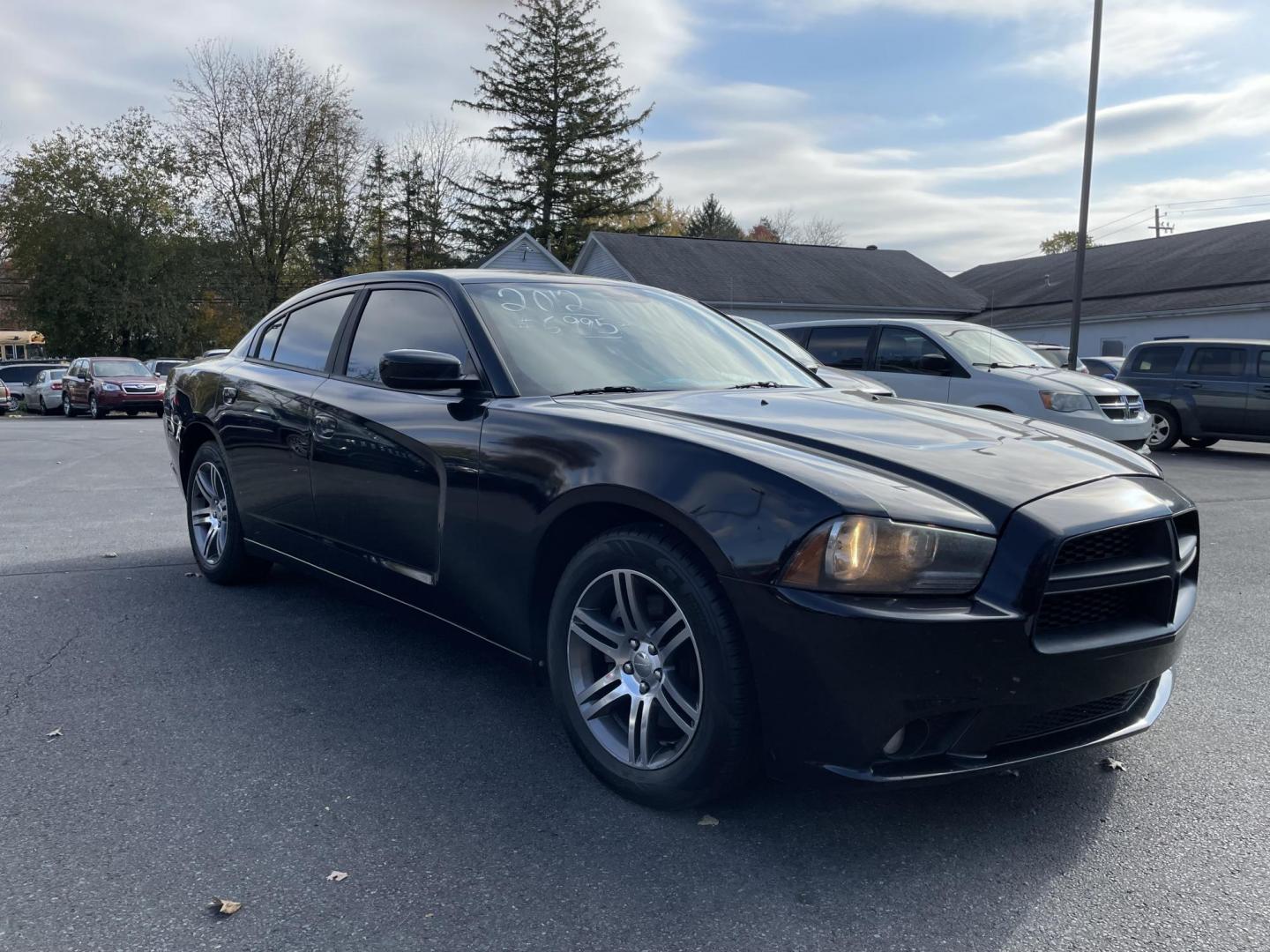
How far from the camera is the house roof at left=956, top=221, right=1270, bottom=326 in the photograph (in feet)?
109

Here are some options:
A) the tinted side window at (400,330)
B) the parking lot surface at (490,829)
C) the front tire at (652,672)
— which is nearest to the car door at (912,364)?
the parking lot surface at (490,829)

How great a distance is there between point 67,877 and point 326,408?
84.8 inches

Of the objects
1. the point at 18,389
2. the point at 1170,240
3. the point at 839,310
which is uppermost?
the point at 1170,240

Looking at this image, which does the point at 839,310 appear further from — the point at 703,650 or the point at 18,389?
the point at 703,650

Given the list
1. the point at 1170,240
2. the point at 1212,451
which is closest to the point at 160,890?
the point at 1212,451

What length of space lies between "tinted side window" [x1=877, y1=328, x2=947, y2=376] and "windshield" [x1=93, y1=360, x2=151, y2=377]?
22030 mm

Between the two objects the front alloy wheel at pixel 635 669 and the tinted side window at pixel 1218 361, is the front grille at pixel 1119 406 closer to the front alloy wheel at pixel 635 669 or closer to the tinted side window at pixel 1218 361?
the tinted side window at pixel 1218 361

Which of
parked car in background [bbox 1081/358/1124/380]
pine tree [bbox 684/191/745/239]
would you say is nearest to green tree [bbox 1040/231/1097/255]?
pine tree [bbox 684/191/745/239]

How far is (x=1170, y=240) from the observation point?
133ft

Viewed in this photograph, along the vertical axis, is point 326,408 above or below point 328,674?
above

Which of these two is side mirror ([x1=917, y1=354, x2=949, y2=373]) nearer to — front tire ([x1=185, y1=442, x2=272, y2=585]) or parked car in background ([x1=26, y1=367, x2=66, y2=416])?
front tire ([x1=185, y1=442, x2=272, y2=585])

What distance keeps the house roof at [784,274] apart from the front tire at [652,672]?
2862cm

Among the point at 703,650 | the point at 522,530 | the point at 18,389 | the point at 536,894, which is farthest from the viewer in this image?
the point at 18,389

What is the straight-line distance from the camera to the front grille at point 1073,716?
2.60m
